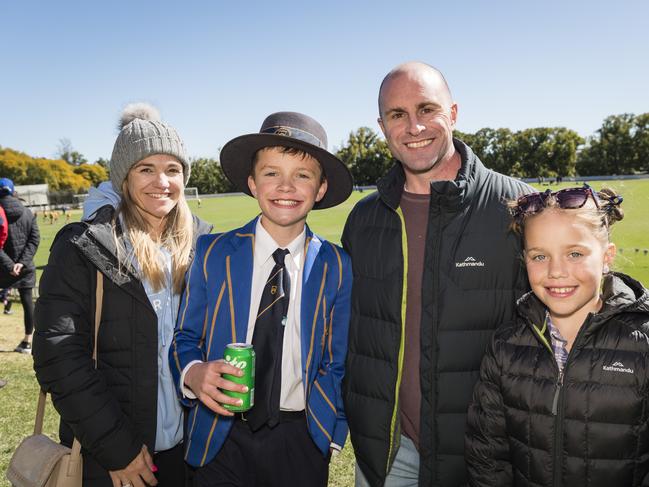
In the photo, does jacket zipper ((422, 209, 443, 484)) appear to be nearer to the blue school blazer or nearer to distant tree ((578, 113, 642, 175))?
the blue school blazer

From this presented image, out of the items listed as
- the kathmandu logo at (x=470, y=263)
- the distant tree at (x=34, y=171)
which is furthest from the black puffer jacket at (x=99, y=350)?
the distant tree at (x=34, y=171)

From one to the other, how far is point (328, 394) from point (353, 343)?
0.36m

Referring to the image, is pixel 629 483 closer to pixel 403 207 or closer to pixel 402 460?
pixel 402 460

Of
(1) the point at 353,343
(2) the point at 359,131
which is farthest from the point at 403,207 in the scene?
(2) the point at 359,131

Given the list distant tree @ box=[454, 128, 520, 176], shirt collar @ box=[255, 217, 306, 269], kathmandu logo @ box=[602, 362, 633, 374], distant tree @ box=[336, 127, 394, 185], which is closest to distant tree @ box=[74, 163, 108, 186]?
distant tree @ box=[336, 127, 394, 185]

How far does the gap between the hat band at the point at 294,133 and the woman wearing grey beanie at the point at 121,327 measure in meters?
0.69

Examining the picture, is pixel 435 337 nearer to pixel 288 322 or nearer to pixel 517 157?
pixel 288 322

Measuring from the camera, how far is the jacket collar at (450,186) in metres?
2.65

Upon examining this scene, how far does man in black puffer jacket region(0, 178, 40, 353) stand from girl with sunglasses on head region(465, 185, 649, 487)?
830 cm

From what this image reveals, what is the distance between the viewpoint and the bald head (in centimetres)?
294

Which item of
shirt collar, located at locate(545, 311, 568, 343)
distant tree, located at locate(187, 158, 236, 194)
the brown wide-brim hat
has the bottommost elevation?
shirt collar, located at locate(545, 311, 568, 343)

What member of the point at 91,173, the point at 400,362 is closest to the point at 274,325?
the point at 400,362

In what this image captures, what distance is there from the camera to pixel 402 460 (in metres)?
2.81

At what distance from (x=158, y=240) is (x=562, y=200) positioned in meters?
2.15
